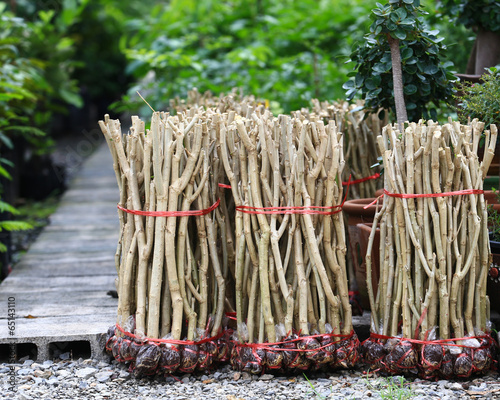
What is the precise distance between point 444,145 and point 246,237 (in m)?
1.02

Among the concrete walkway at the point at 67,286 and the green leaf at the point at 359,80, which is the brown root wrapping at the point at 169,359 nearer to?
the concrete walkway at the point at 67,286

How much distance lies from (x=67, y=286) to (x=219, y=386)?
183 cm

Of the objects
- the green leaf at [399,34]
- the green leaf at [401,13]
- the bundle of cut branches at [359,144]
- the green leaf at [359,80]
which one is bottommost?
the bundle of cut branches at [359,144]

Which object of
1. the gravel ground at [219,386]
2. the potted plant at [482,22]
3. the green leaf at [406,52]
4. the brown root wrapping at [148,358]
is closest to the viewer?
the gravel ground at [219,386]

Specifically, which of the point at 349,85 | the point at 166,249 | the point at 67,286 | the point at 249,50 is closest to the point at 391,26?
the point at 349,85

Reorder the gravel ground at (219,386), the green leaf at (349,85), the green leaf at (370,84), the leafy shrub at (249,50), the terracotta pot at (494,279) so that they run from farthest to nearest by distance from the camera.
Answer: the leafy shrub at (249,50) < the green leaf at (349,85) < the green leaf at (370,84) < the terracotta pot at (494,279) < the gravel ground at (219,386)

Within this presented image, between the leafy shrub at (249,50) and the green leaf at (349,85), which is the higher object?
the leafy shrub at (249,50)

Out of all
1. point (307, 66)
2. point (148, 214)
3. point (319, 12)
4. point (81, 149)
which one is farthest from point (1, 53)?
point (81, 149)

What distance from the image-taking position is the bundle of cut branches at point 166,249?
296 cm

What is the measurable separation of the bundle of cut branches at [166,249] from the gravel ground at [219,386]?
0.37 feet

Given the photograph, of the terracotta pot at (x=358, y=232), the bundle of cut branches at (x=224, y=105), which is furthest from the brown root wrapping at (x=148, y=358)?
the bundle of cut branches at (x=224, y=105)

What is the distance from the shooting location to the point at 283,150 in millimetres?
3012

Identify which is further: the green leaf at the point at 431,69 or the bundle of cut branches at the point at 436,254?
the green leaf at the point at 431,69

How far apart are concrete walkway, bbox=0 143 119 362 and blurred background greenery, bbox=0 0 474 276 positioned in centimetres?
58
